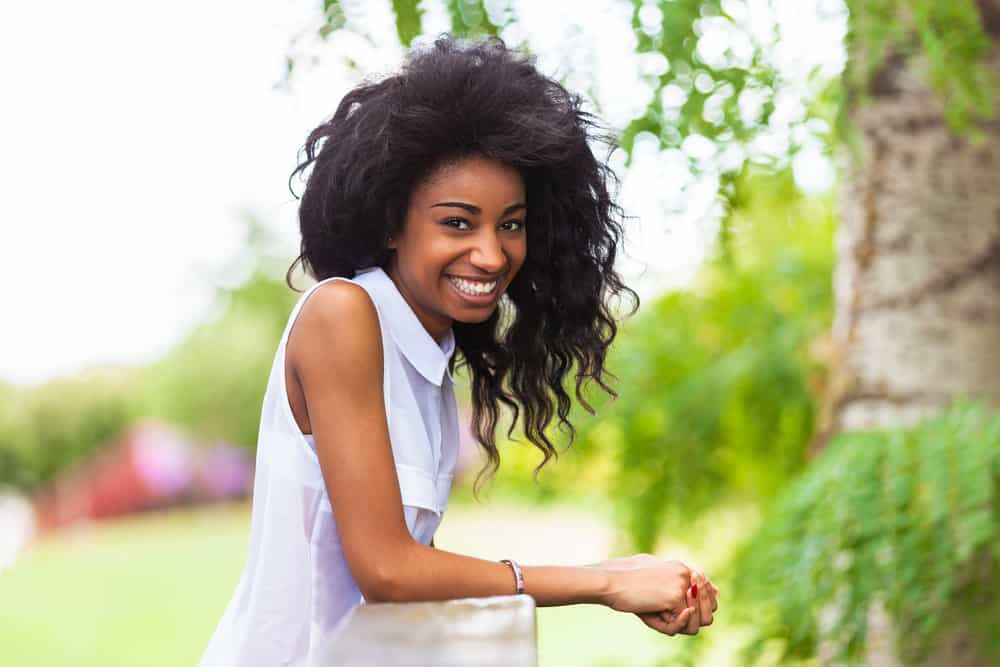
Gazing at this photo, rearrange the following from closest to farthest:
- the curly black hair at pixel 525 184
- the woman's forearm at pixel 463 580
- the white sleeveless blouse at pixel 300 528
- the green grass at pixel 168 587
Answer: the woman's forearm at pixel 463 580
the white sleeveless blouse at pixel 300 528
the curly black hair at pixel 525 184
the green grass at pixel 168 587

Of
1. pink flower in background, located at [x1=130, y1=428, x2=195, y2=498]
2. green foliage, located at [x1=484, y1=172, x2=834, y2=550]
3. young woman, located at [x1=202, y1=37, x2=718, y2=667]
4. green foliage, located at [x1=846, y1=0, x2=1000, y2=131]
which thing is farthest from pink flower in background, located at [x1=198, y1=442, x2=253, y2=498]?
young woman, located at [x1=202, y1=37, x2=718, y2=667]

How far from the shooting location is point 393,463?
166 centimetres

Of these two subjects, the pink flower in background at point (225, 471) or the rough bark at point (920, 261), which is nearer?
the rough bark at point (920, 261)

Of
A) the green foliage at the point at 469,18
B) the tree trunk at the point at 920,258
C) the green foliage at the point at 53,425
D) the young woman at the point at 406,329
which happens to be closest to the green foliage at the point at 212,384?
the green foliage at the point at 53,425

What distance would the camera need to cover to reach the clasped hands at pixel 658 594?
5.57 feet

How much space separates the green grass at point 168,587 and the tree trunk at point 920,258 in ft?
20.8

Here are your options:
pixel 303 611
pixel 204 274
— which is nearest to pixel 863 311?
pixel 303 611

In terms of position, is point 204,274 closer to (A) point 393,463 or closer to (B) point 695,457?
(B) point 695,457

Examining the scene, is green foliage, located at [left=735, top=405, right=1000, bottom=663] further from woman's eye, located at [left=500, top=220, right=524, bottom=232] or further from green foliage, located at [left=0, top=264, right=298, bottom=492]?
green foliage, located at [left=0, top=264, right=298, bottom=492]

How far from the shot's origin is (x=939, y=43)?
8.20 feet

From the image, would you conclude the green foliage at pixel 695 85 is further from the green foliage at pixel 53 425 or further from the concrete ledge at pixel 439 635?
the green foliage at pixel 53 425

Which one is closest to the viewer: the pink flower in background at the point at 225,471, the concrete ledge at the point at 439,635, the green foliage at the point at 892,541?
the concrete ledge at the point at 439,635

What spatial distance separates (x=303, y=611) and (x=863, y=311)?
201 centimetres

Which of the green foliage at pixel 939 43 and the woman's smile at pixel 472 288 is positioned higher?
the green foliage at pixel 939 43
